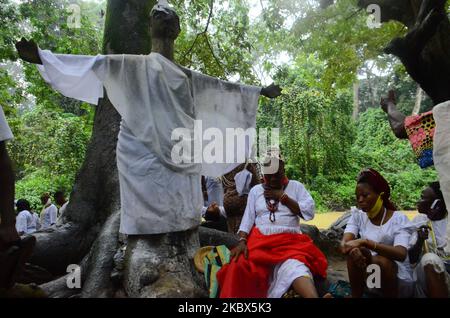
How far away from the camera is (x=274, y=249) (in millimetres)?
3523

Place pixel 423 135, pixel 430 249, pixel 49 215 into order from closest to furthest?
pixel 423 135 < pixel 430 249 < pixel 49 215

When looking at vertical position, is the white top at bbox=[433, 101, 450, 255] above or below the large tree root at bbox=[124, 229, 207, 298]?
above

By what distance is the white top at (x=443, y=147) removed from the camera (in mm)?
2775

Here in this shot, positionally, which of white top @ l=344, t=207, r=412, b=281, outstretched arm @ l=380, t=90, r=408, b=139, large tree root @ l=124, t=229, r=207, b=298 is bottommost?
large tree root @ l=124, t=229, r=207, b=298

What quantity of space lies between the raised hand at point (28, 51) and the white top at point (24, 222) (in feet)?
20.0

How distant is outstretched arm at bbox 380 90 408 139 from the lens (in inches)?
131

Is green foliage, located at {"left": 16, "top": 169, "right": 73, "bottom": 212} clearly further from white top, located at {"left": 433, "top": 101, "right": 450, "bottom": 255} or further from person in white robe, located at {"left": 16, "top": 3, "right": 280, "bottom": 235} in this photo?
white top, located at {"left": 433, "top": 101, "right": 450, "bottom": 255}

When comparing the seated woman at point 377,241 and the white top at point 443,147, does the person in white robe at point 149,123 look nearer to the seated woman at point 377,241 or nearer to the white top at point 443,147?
the seated woman at point 377,241

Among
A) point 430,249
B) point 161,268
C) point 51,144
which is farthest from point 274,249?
point 51,144

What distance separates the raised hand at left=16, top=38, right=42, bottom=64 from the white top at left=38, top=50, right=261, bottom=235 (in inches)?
5.2

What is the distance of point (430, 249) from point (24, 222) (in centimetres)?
763

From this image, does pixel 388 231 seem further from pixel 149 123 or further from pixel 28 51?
pixel 28 51

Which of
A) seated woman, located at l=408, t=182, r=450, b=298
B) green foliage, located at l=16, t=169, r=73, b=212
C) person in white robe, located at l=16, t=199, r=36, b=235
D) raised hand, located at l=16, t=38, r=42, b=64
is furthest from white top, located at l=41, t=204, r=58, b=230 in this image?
green foliage, located at l=16, t=169, r=73, b=212
